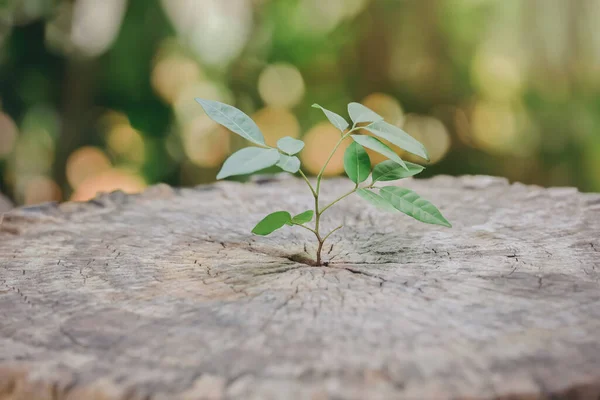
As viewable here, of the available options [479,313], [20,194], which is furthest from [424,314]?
[20,194]

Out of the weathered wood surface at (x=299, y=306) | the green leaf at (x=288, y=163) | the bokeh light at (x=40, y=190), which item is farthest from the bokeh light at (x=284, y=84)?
the green leaf at (x=288, y=163)

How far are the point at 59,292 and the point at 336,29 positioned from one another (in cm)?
196

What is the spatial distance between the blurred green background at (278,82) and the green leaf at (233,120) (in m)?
1.64

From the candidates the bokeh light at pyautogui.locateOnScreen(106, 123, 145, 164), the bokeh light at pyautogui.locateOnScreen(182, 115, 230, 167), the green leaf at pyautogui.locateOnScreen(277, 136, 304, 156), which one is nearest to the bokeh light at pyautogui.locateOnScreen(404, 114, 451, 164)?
the bokeh light at pyautogui.locateOnScreen(182, 115, 230, 167)

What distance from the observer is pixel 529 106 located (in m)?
2.40

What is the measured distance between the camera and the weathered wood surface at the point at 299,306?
0.54m

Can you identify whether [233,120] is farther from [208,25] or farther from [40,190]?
[40,190]

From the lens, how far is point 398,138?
2.64 feet

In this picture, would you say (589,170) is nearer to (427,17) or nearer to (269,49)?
(427,17)

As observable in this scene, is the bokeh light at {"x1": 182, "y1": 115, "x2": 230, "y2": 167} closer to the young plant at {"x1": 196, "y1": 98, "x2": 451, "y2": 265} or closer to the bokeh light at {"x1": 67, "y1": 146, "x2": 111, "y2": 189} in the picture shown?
the bokeh light at {"x1": 67, "y1": 146, "x2": 111, "y2": 189}

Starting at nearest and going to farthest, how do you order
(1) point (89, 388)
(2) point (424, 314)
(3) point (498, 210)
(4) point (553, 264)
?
(1) point (89, 388)
(2) point (424, 314)
(4) point (553, 264)
(3) point (498, 210)

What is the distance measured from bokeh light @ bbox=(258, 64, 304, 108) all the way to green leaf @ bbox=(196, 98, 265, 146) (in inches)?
65.7

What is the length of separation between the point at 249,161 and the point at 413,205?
9.6 inches

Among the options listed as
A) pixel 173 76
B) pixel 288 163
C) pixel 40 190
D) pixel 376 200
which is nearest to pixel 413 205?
pixel 376 200
